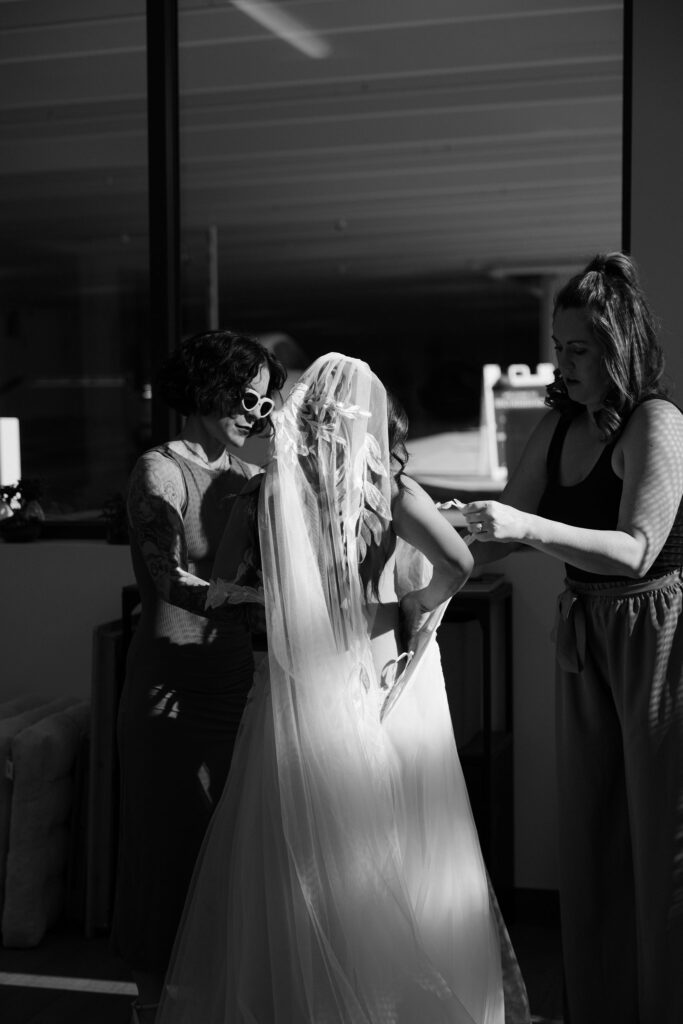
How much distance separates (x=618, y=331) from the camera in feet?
6.80

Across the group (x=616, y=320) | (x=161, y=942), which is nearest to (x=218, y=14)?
(x=616, y=320)

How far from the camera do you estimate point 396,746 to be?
2117mm

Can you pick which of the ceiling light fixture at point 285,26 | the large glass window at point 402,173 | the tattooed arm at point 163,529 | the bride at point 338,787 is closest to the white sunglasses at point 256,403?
the tattooed arm at point 163,529

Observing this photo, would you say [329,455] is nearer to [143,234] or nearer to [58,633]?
[58,633]

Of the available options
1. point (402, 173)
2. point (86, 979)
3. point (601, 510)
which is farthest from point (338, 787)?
point (402, 173)

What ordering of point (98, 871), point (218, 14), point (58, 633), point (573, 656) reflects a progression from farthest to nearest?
point (218, 14)
point (58, 633)
point (98, 871)
point (573, 656)

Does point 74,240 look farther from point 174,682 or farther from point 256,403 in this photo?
point 174,682

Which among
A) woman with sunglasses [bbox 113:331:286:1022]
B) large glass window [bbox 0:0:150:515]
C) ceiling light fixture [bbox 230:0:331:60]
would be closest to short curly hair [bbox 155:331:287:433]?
woman with sunglasses [bbox 113:331:286:1022]

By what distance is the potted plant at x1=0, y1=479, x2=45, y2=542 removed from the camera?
147 inches

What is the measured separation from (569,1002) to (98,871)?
4.81 ft

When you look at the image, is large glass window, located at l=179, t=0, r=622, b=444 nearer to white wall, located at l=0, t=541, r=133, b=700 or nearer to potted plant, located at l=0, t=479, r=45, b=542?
potted plant, located at l=0, t=479, r=45, b=542

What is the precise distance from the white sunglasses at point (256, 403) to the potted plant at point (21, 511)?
1.62 meters

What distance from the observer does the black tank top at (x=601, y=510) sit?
2.12m

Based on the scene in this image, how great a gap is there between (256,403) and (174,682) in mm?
594
